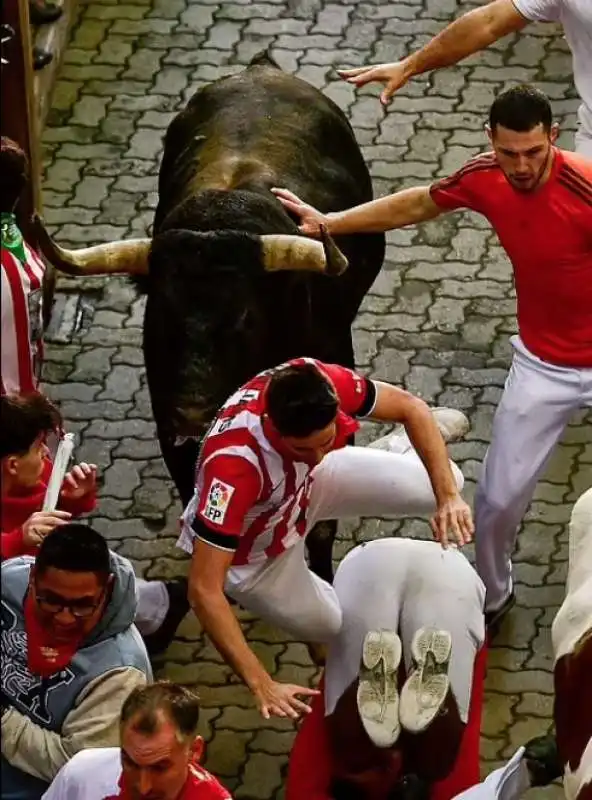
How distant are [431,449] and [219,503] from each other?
2.70 feet

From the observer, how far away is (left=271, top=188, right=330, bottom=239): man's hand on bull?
263 inches

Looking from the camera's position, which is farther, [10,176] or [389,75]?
[389,75]

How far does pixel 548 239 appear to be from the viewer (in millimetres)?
6070

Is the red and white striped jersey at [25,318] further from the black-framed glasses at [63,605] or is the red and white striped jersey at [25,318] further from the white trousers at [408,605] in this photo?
the white trousers at [408,605]

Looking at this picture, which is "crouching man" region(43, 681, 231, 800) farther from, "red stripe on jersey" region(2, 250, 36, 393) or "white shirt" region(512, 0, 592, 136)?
"white shirt" region(512, 0, 592, 136)

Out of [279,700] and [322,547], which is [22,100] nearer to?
[322,547]

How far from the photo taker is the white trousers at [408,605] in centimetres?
543

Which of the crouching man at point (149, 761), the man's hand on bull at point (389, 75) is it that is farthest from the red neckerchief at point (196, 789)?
the man's hand on bull at point (389, 75)

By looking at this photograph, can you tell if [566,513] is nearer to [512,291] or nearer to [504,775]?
[512,291]

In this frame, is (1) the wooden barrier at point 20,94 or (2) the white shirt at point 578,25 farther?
(1) the wooden barrier at point 20,94

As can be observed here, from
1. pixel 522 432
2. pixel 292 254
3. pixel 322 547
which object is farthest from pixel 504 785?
pixel 292 254

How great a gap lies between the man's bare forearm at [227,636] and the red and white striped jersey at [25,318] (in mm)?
1008

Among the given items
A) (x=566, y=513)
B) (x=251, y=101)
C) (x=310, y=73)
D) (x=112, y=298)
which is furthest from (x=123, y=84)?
(x=566, y=513)

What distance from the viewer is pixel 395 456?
19.8 ft
